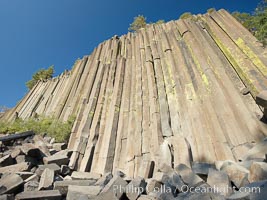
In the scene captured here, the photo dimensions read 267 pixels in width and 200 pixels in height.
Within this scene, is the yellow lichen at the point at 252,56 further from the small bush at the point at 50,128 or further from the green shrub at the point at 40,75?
the green shrub at the point at 40,75

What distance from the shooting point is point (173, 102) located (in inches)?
250

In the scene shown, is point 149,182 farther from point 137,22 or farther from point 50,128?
point 137,22

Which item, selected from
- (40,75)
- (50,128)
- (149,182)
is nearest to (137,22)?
(40,75)

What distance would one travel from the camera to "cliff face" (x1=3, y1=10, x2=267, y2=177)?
4621mm

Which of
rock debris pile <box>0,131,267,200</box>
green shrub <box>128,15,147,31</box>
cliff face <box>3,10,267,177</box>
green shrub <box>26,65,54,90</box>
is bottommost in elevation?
rock debris pile <box>0,131,267,200</box>

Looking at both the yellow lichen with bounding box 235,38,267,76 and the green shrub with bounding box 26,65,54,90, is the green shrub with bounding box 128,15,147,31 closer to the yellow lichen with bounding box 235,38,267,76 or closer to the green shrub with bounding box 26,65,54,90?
the green shrub with bounding box 26,65,54,90

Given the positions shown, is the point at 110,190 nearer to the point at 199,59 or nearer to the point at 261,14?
the point at 199,59

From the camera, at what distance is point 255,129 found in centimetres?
430

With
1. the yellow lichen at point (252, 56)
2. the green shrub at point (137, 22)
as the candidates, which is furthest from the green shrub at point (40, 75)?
the yellow lichen at point (252, 56)

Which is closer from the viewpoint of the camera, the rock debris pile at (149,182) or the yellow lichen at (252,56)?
the rock debris pile at (149,182)

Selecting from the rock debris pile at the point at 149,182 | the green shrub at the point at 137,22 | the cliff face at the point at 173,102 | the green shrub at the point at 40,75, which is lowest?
the rock debris pile at the point at 149,182

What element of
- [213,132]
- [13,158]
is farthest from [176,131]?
[13,158]

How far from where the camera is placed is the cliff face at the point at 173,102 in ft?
15.2

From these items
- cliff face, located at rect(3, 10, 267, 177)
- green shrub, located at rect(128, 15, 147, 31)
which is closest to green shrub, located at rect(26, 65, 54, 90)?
green shrub, located at rect(128, 15, 147, 31)
